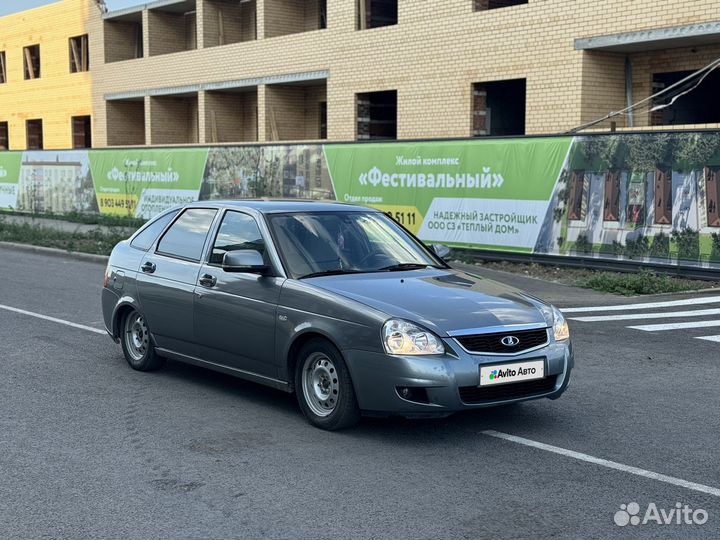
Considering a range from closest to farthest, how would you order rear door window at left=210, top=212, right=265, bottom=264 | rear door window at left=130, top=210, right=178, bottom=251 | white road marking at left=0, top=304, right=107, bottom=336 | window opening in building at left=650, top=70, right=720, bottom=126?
rear door window at left=210, top=212, right=265, bottom=264
rear door window at left=130, top=210, right=178, bottom=251
white road marking at left=0, top=304, right=107, bottom=336
window opening in building at left=650, top=70, right=720, bottom=126

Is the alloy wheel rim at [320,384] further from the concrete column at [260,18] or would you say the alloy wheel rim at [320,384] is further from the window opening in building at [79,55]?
the window opening in building at [79,55]

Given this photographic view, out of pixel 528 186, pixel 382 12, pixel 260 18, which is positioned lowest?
pixel 528 186

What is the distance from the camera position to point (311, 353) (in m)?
6.93

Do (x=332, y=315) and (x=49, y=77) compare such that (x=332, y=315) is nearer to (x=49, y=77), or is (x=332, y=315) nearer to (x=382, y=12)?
(x=382, y=12)

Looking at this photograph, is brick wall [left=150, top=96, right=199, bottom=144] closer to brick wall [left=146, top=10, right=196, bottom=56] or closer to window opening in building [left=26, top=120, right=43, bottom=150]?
brick wall [left=146, top=10, right=196, bottom=56]

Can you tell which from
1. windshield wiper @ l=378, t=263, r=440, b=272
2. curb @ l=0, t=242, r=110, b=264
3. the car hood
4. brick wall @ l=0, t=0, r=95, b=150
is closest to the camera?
the car hood

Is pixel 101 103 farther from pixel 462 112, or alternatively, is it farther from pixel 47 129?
pixel 462 112

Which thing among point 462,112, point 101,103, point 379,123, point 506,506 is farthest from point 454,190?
point 101,103

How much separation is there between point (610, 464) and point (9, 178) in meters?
28.9

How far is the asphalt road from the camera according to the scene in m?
5.07

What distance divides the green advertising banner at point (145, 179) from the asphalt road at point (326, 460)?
648 inches

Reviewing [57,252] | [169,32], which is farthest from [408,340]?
[169,32]

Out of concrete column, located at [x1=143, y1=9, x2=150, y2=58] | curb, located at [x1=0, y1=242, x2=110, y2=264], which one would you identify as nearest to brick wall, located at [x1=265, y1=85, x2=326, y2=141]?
concrete column, located at [x1=143, y1=9, x2=150, y2=58]

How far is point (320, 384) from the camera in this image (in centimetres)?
688
